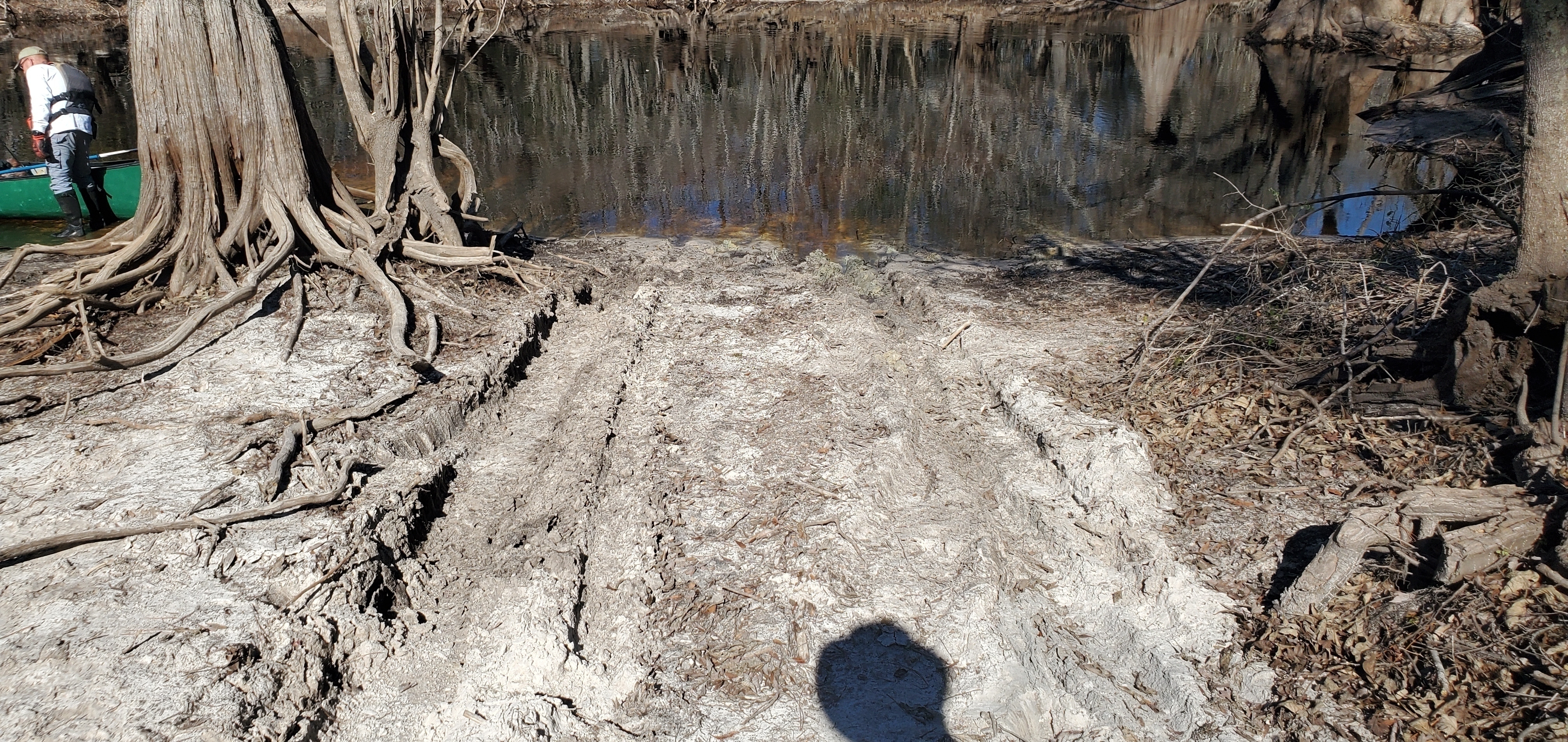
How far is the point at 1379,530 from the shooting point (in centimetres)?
353

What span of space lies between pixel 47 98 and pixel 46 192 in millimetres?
1178

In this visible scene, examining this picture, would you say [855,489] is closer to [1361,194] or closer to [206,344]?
[1361,194]

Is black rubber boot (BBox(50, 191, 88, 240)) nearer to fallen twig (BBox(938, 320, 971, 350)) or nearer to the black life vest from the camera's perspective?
the black life vest

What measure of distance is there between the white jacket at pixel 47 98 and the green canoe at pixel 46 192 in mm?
632

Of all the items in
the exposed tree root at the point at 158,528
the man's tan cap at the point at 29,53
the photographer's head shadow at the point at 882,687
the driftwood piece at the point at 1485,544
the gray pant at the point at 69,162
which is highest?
the man's tan cap at the point at 29,53

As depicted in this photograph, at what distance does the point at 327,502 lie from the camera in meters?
4.08

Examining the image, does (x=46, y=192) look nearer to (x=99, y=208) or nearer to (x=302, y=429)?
(x=99, y=208)

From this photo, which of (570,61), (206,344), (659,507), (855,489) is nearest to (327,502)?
(659,507)

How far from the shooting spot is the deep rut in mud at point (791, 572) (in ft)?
11.1

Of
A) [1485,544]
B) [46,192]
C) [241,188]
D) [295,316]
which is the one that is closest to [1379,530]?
[1485,544]

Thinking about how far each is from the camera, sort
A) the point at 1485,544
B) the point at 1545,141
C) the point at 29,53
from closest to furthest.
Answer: the point at 1485,544 → the point at 1545,141 → the point at 29,53

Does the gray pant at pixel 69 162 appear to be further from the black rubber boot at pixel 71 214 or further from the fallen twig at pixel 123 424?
the fallen twig at pixel 123 424

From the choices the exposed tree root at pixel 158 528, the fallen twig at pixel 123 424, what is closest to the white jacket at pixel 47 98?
the fallen twig at pixel 123 424

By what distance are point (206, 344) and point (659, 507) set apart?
10.4 ft
